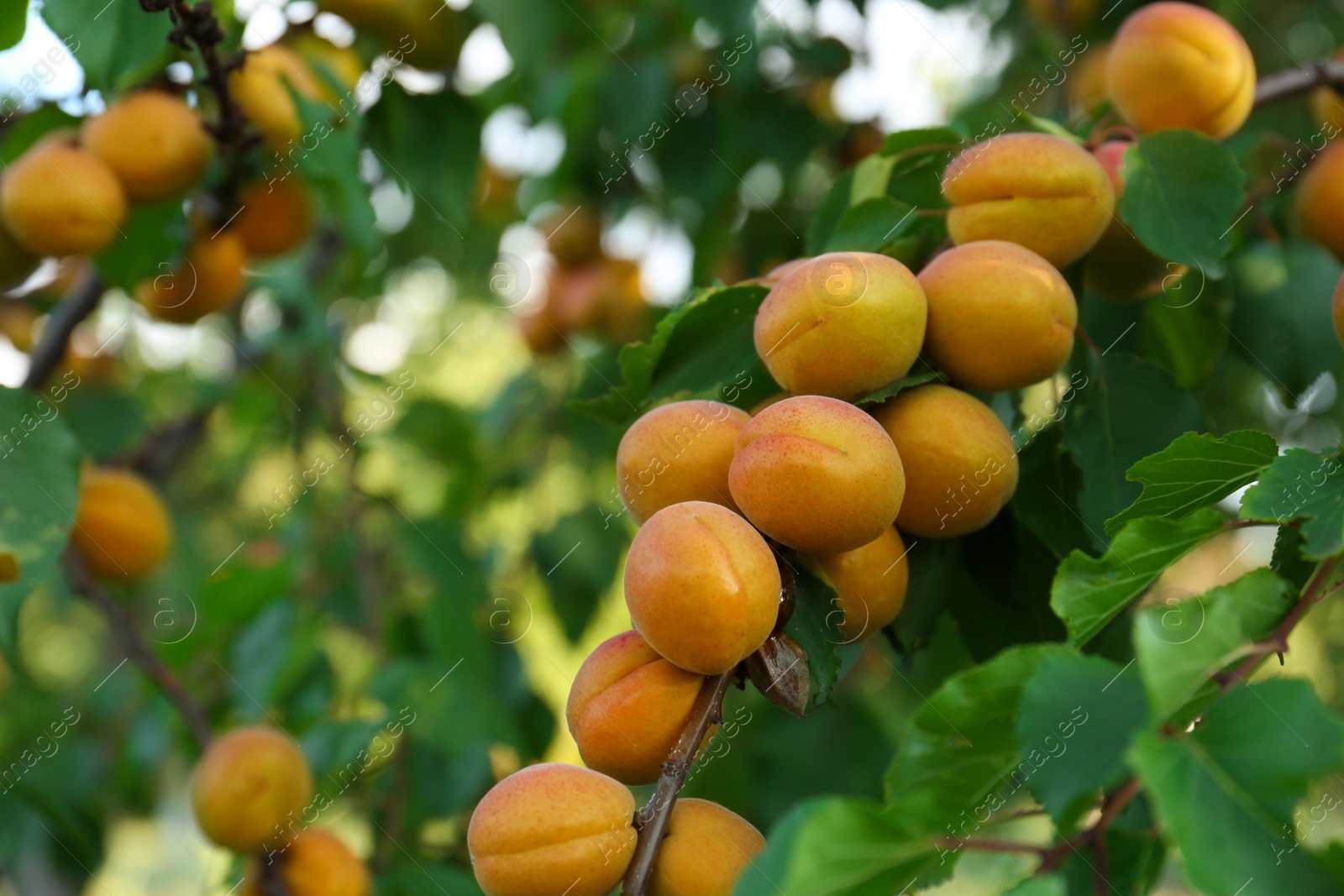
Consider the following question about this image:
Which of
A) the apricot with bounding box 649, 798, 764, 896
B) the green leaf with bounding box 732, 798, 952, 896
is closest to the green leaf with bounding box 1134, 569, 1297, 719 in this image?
the green leaf with bounding box 732, 798, 952, 896

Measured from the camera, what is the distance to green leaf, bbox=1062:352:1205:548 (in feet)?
3.00

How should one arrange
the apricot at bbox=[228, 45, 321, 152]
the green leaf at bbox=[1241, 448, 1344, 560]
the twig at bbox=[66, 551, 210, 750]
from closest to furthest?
the green leaf at bbox=[1241, 448, 1344, 560] < the apricot at bbox=[228, 45, 321, 152] < the twig at bbox=[66, 551, 210, 750]

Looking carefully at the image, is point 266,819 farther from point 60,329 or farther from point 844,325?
point 844,325

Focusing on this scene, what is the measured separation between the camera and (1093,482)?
92 centimetres

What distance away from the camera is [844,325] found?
0.76 meters

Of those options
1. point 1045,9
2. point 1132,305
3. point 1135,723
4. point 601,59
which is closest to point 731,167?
point 601,59

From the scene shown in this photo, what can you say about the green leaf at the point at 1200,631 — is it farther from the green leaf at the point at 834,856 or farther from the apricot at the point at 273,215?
the apricot at the point at 273,215

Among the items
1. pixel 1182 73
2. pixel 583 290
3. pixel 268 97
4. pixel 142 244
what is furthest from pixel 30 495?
pixel 583 290

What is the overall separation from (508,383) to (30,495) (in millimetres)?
2135

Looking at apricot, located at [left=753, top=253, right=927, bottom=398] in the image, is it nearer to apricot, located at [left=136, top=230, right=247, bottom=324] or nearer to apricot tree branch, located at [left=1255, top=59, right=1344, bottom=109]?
apricot tree branch, located at [left=1255, top=59, right=1344, bottom=109]

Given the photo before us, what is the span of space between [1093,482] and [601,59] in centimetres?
167

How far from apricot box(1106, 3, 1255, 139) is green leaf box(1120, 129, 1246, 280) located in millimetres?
85

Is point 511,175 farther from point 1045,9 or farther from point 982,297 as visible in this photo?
point 982,297

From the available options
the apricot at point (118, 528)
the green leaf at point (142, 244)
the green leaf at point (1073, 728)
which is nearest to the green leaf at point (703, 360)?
the green leaf at point (1073, 728)
